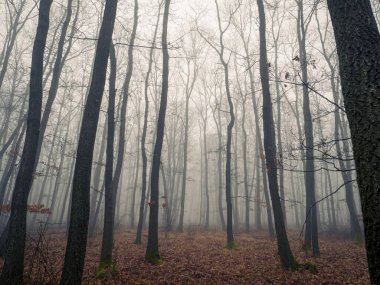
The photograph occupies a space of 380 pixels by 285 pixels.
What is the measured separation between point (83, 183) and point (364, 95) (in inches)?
201

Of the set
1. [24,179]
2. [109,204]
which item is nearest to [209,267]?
[109,204]

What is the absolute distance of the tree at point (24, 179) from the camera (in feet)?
20.1

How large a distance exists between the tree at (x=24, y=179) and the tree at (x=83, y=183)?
1.84 m

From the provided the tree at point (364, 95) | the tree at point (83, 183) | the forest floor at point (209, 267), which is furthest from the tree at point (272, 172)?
the tree at point (364, 95)

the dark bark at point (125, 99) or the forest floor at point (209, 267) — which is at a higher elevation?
the dark bark at point (125, 99)

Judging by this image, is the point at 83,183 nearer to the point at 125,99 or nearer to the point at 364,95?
the point at 364,95

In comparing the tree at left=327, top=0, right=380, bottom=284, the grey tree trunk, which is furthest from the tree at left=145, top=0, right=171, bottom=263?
the tree at left=327, top=0, right=380, bottom=284

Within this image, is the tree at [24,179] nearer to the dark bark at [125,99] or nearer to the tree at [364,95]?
the dark bark at [125,99]

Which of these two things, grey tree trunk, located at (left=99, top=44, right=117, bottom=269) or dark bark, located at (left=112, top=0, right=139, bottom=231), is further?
dark bark, located at (left=112, top=0, right=139, bottom=231)

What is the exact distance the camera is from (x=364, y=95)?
242 cm

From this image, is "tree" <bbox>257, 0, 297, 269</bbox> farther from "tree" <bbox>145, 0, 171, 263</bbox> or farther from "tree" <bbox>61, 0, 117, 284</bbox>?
"tree" <bbox>61, 0, 117, 284</bbox>

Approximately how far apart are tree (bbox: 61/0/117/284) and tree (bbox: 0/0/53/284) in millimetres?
1845

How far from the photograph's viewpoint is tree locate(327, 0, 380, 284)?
217 centimetres

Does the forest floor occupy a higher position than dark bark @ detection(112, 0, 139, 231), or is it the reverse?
dark bark @ detection(112, 0, 139, 231)
